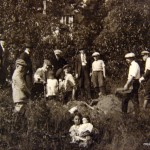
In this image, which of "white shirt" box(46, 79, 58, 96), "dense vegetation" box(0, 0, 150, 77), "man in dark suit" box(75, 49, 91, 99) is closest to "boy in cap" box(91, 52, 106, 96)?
"man in dark suit" box(75, 49, 91, 99)

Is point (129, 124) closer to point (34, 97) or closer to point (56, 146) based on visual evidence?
point (56, 146)

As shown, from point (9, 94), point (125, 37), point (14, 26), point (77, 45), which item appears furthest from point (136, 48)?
point (9, 94)

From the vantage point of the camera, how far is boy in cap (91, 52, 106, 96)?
47.3 feet

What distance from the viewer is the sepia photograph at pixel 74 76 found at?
9758 millimetres

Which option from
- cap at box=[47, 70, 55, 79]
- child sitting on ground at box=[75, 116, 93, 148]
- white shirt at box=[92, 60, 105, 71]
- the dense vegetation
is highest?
the dense vegetation

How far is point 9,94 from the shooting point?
13.5m

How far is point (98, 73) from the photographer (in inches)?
574

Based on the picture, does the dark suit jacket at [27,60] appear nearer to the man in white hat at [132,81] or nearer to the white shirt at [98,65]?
Answer: the white shirt at [98,65]

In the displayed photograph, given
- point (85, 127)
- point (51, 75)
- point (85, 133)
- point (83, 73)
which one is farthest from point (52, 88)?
point (85, 133)

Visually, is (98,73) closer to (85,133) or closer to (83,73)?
(83,73)

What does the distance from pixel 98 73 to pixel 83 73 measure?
19.0 inches

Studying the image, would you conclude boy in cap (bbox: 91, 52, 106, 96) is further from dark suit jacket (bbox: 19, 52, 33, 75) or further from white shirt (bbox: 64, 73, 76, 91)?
dark suit jacket (bbox: 19, 52, 33, 75)

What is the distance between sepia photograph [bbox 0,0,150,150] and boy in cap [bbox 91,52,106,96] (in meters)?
0.03

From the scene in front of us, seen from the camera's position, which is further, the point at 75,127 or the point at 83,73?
the point at 83,73
